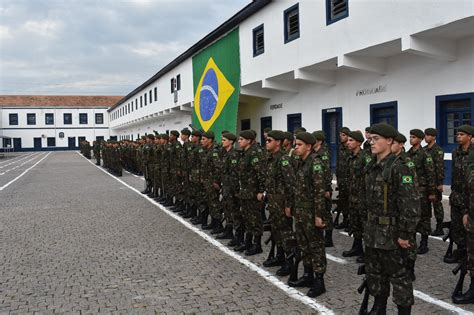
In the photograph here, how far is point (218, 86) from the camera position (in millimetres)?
19734

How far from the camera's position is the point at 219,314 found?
436cm

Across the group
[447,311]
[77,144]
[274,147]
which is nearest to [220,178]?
[274,147]

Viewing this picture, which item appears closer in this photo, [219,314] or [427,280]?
[219,314]

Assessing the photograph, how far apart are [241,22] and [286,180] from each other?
14.6 metres

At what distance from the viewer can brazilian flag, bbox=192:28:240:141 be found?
18438 mm

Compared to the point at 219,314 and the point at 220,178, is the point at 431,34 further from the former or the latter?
the point at 219,314

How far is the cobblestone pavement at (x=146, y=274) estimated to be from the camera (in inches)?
182

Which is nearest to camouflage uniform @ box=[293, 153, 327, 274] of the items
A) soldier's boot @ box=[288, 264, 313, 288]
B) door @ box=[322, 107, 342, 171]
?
soldier's boot @ box=[288, 264, 313, 288]

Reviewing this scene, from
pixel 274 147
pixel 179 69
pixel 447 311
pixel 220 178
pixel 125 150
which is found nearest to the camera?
pixel 447 311

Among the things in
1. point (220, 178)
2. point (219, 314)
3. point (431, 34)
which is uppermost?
point (431, 34)

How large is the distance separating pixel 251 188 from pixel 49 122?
2803 inches

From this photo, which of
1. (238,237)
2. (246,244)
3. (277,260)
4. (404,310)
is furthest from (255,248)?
(404,310)

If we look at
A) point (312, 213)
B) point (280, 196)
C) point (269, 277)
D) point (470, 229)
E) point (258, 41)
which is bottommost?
point (269, 277)

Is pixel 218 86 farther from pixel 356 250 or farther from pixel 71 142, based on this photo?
pixel 71 142
